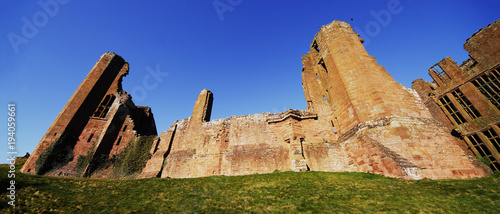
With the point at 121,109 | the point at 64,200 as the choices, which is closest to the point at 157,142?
the point at 121,109

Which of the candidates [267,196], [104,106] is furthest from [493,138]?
[104,106]

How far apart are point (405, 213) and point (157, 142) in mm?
17588

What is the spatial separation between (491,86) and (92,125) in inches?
1171

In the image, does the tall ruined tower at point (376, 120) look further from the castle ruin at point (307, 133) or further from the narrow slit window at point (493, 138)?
the narrow slit window at point (493, 138)

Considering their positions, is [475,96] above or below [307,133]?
above

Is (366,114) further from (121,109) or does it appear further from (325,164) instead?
(121,109)

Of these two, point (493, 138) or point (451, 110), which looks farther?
point (451, 110)

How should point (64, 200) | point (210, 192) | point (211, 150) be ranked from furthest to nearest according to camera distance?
1. point (211, 150)
2. point (210, 192)
3. point (64, 200)

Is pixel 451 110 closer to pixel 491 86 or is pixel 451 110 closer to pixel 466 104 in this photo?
pixel 466 104

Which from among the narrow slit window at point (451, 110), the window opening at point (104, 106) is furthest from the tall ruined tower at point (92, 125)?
the narrow slit window at point (451, 110)

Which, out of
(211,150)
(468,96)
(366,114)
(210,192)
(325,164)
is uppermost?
(468,96)

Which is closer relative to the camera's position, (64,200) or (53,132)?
(64,200)

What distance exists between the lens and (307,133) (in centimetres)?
1487

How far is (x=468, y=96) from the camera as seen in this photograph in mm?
12102
